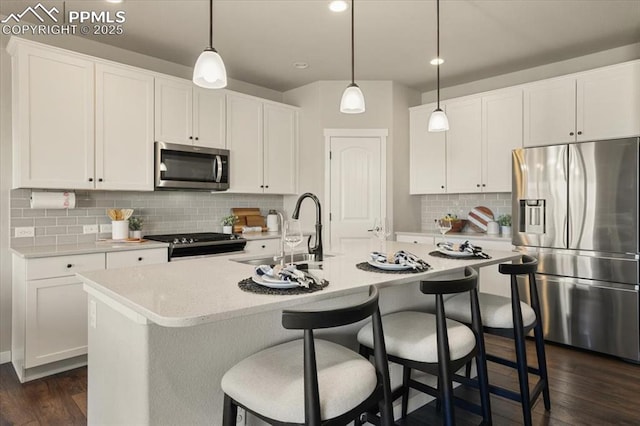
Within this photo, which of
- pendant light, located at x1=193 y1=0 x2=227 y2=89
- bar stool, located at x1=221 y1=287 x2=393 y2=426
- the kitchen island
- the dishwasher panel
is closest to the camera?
bar stool, located at x1=221 y1=287 x2=393 y2=426

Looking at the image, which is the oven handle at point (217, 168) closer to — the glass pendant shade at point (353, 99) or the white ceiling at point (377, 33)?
the white ceiling at point (377, 33)

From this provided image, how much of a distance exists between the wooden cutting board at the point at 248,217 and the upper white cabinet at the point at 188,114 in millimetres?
831

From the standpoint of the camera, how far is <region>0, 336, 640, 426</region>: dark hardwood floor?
7.52 feet

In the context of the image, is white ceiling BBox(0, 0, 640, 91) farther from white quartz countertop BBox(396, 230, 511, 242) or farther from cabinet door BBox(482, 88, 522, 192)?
white quartz countertop BBox(396, 230, 511, 242)

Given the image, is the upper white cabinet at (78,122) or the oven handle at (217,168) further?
the oven handle at (217,168)

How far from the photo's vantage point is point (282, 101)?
5199 mm

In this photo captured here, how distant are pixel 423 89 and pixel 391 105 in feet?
2.31

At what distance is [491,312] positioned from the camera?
214 cm

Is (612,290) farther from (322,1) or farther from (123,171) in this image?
(123,171)

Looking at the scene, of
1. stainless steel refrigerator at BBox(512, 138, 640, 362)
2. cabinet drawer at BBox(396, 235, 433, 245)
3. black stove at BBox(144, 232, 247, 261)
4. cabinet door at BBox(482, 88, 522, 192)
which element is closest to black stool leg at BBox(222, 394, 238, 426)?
black stove at BBox(144, 232, 247, 261)

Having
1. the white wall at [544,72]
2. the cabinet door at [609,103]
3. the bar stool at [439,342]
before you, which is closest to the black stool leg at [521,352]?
the bar stool at [439,342]

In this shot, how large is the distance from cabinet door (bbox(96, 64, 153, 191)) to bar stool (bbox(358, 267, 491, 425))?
2.59 metres

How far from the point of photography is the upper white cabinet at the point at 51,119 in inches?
113

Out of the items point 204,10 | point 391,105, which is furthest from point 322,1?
point 391,105
